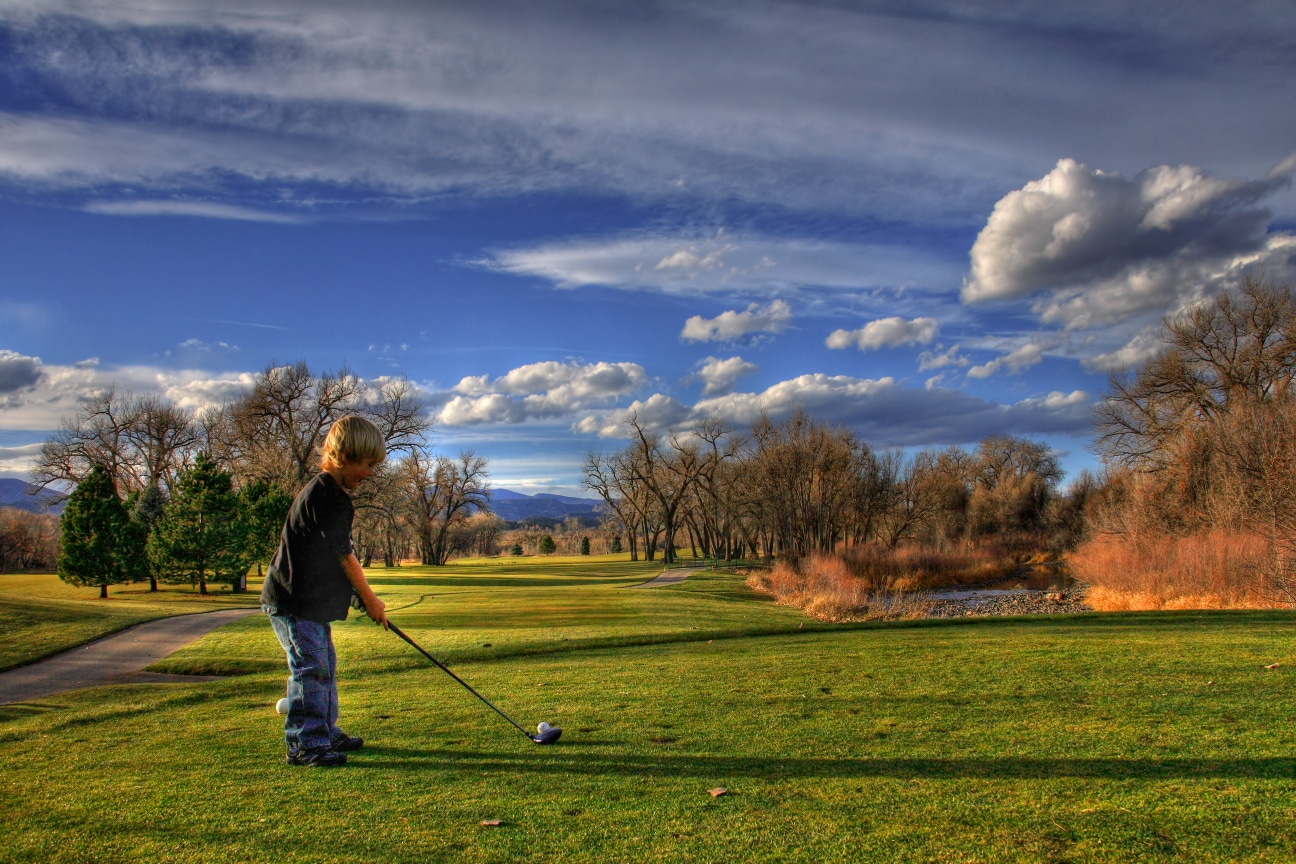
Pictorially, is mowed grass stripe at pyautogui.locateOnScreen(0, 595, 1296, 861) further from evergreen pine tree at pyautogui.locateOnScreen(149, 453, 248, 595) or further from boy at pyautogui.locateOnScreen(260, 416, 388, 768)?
evergreen pine tree at pyautogui.locateOnScreen(149, 453, 248, 595)

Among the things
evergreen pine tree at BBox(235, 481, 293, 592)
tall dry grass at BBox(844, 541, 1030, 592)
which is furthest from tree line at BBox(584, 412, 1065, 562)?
evergreen pine tree at BBox(235, 481, 293, 592)

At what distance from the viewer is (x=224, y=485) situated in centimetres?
2797

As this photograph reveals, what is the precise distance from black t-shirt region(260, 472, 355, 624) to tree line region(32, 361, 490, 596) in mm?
20894

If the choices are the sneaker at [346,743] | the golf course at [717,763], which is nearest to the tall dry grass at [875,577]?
the golf course at [717,763]

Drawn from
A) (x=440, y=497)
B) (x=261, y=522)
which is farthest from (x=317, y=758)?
(x=440, y=497)

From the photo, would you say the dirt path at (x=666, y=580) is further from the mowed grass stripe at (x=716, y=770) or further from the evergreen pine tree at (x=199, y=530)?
the mowed grass stripe at (x=716, y=770)

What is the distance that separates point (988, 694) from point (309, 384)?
49088 millimetres

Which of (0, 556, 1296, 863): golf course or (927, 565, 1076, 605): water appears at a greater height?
(0, 556, 1296, 863): golf course

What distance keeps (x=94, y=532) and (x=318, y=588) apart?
29.2m

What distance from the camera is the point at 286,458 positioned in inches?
1700

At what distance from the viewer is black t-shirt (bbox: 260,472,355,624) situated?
189 inches

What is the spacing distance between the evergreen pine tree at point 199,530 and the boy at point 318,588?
2669cm

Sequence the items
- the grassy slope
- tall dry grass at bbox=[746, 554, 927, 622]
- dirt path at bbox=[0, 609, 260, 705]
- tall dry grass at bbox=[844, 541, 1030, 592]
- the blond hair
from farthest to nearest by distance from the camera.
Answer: tall dry grass at bbox=[844, 541, 1030, 592] < tall dry grass at bbox=[746, 554, 927, 622] < the grassy slope < dirt path at bbox=[0, 609, 260, 705] < the blond hair

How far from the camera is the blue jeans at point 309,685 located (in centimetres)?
476
